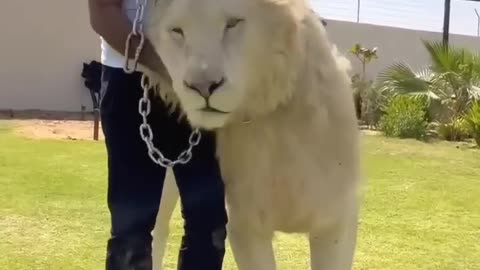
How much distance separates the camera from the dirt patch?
43.8ft

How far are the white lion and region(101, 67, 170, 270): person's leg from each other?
0.18 m

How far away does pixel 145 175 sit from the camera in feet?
10.0

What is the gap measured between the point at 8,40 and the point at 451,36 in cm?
1007

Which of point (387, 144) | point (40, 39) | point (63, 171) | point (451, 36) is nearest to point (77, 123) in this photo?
point (40, 39)

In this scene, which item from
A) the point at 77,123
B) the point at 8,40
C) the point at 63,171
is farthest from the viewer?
the point at 8,40

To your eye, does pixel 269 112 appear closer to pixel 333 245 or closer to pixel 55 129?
pixel 333 245

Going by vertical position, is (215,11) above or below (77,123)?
above

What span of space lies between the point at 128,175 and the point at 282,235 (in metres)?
1.88

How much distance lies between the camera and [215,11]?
262cm

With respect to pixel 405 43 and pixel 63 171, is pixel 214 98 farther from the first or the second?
pixel 405 43

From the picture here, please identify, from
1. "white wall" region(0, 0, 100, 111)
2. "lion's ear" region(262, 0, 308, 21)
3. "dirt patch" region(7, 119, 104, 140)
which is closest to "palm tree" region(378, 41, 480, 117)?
"dirt patch" region(7, 119, 104, 140)

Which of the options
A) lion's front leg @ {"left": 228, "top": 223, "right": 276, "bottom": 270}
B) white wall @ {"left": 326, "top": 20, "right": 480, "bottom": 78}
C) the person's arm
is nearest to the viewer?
the person's arm

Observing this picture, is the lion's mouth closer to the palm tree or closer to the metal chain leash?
the metal chain leash

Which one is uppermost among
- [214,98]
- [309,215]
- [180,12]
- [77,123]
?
[180,12]
